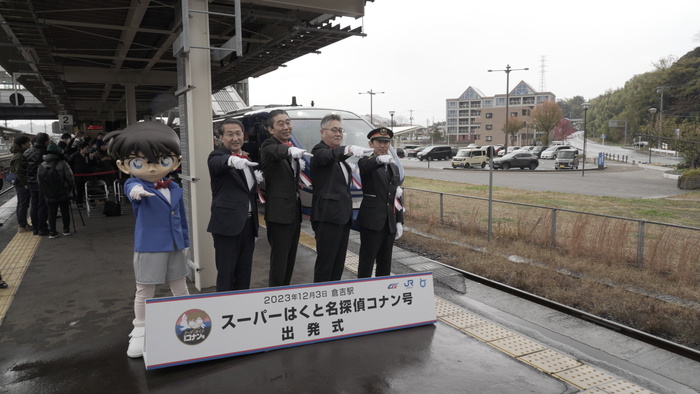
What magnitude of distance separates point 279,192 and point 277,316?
3.88 feet

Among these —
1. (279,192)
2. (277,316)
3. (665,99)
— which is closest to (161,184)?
(279,192)

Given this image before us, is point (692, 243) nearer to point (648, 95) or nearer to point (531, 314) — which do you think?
point (531, 314)

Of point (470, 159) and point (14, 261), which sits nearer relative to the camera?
point (14, 261)

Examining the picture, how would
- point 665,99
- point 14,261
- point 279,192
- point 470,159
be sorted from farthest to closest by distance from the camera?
point 665,99
point 470,159
point 14,261
point 279,192

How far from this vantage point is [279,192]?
4.47 metres

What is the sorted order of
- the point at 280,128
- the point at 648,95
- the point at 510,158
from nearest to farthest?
the point at 280,128 → the point at 510,158 → the point at 648,95

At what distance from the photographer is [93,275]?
6.11 meters

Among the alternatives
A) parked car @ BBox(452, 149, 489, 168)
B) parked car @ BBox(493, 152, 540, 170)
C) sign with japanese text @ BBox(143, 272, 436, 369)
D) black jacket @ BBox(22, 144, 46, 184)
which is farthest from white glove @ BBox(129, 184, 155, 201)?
parked car @ BBox(452, 149, 489, 168)

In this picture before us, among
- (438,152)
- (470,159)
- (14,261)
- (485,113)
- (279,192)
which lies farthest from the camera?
(485,113)

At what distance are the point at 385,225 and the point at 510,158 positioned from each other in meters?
31.3

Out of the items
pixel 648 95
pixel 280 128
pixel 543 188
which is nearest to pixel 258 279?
pixel 280 128

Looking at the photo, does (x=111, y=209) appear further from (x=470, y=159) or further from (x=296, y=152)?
(x=470, y=159)

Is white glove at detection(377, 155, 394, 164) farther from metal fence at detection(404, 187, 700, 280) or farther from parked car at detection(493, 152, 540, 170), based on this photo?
parked car at detection(493, 152, 540, 170)

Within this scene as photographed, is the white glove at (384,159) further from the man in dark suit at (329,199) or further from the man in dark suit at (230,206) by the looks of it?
the man in dark suit at (230,206)
